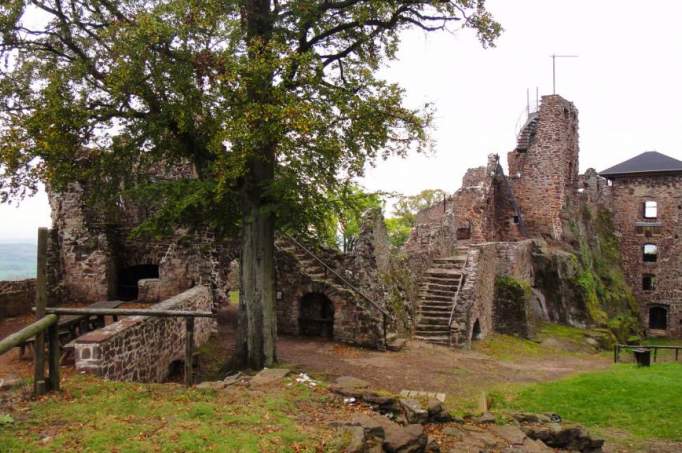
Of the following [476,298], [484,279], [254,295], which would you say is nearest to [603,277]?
[484,279]

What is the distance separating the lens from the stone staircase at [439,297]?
63.7 feet

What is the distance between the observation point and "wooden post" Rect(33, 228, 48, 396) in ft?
26.9

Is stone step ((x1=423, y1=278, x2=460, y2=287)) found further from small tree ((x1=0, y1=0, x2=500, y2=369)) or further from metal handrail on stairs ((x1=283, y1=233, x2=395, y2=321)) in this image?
small tree ((x1=0, y1=0, x2=500, y2=369))

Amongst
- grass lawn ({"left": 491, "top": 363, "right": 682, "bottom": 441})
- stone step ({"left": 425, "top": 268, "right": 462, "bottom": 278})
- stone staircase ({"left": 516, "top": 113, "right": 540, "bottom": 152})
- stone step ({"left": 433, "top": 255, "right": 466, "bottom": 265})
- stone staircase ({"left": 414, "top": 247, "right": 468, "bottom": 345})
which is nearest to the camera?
grass lawn ({"left": 491, "top": 363, "right": 682, "bottom": 441})

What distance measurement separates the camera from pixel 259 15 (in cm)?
1263

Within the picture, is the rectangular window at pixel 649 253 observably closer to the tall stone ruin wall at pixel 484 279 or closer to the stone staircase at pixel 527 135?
the stone staircase at pixel 527 135

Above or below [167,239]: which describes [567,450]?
below

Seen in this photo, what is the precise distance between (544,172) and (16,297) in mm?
28230

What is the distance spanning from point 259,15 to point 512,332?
17.5 metres

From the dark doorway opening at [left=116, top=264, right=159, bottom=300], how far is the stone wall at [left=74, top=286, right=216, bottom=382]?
18.5 ft

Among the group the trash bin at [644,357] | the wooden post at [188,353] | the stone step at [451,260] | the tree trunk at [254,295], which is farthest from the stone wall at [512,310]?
the wooden post at [188,353]

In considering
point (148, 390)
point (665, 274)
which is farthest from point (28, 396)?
point (665, 274)

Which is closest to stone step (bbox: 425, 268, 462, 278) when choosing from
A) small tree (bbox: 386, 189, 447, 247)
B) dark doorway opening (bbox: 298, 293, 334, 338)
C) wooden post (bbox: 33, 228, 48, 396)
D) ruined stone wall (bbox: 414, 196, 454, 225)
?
dark doorway opening (bbox: 298, 293, 334, 338)

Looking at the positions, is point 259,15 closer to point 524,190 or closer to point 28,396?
point 28,396
